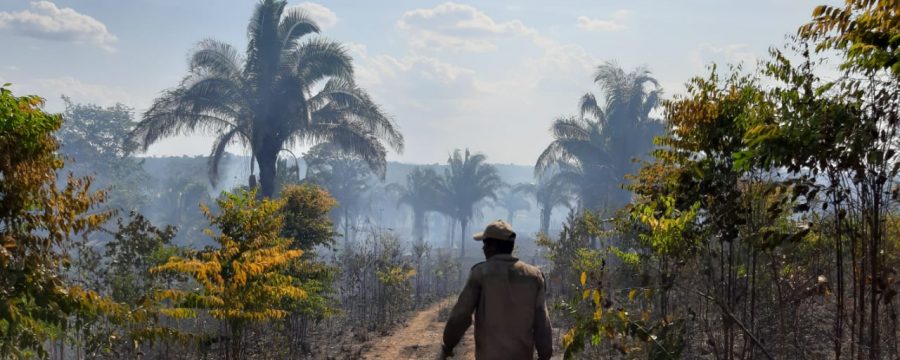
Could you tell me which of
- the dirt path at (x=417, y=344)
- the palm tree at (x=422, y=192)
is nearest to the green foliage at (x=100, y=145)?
A: the palm tree at (x=422, y=192)

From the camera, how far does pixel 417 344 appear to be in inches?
708

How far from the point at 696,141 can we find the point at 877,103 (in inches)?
101

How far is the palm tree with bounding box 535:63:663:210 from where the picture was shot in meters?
38.5

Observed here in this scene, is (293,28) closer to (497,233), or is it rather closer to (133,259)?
(133,259)

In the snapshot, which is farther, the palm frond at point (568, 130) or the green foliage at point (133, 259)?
the palm frond at point (568, 130)

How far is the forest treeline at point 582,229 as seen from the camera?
516 centimetres

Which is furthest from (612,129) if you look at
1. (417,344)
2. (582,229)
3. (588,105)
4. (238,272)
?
(238,272)

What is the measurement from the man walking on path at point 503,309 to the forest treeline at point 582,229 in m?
0.30

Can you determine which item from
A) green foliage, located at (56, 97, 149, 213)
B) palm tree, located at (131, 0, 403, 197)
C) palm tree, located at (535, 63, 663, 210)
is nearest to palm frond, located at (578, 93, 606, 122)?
palm tree, located at (535, 63, 663, 210)

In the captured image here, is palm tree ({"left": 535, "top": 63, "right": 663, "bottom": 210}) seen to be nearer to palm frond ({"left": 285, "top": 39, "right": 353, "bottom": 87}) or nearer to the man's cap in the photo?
palm frond ({"left": 285, "top": 39, "right": 353, "bottom": 87})

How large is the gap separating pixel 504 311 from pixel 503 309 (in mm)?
15

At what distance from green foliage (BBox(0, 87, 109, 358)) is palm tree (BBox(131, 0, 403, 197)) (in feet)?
56.1

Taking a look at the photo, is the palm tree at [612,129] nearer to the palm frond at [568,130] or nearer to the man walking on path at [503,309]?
the palm frond at [568,130]

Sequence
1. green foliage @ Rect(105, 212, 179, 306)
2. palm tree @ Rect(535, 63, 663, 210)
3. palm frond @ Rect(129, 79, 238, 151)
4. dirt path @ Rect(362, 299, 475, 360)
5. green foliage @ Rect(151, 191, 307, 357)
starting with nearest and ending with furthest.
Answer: green foliage @ Rect(151, 191, 307, 357)
green foliage @ Rect(105, 212, 179, 306)
dirt path @ Rect(362, 299, 475, 360)
palm frond @ Rect(129, 79, 238, 151)
palm tree @ Rect(535, 63, 663, 210)
